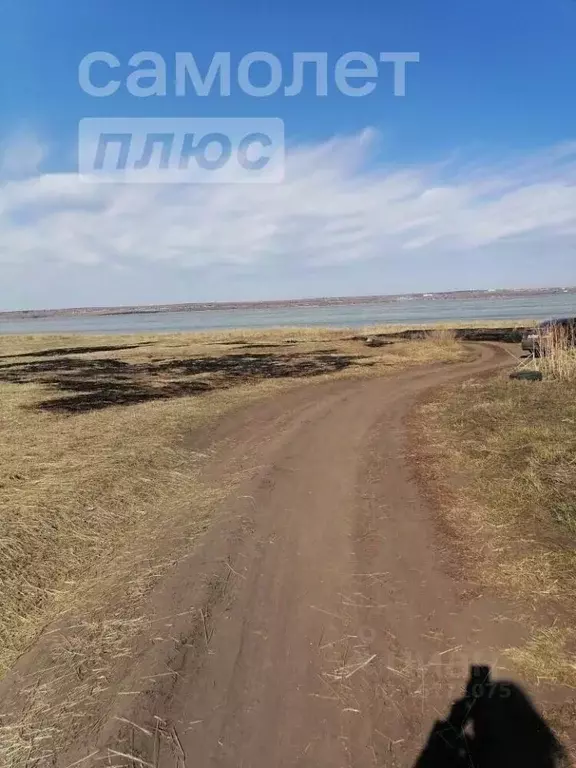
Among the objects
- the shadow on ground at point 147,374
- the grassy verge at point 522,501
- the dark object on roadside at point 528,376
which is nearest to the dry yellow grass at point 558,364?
the dark object on roadside at point 528,376

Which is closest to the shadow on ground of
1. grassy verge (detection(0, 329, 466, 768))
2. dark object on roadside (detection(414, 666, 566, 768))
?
grassy verge (detection(0, 329, 466, 768))

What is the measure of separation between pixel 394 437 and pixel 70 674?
7968mm

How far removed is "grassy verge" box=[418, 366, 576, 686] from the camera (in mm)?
4133

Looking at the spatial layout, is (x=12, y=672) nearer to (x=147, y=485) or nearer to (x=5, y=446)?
(x=147, y=485)

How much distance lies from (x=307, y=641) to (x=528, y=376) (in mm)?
15170

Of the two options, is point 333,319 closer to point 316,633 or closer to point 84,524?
point 84,524

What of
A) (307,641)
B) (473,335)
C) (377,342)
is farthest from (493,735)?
(473,335)

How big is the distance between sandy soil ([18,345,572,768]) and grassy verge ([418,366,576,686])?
0.27 metres

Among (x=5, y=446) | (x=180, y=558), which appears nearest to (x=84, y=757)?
(x=180, y=558)

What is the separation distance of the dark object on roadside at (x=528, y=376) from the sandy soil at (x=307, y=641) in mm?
10690

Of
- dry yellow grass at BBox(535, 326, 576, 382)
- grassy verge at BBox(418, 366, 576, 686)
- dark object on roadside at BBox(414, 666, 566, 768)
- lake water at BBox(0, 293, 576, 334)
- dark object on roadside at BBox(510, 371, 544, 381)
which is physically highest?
lake water at BBox(0, 293, 576, 334)

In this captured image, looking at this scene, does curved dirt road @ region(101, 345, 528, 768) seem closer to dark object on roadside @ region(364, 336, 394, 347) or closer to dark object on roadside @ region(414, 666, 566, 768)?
dark object on roadside @ region(414, 666, 566, 768)

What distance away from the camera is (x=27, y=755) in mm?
3119

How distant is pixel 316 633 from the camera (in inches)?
163
